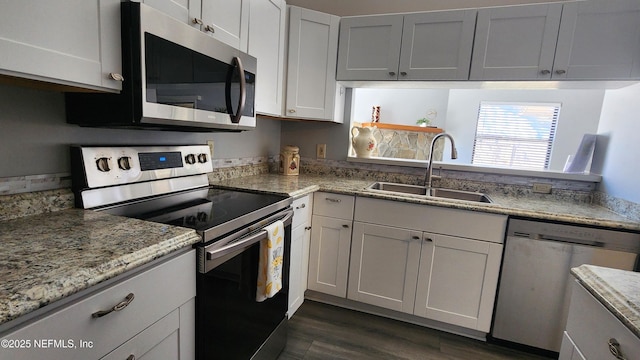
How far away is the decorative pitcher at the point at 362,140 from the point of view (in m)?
2.53

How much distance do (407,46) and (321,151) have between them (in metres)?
1.05

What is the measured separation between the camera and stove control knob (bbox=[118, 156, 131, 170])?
4.17ft

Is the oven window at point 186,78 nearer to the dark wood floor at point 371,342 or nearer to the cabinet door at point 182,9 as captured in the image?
the cabinet door at point 182,9

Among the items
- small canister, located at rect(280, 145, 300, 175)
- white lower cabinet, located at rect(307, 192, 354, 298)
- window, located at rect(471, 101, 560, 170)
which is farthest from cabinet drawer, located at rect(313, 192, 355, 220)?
window, located at rect(471, 101, 560, 170)

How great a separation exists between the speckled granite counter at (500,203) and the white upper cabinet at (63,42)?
0.96m

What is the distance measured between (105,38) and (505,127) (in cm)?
610

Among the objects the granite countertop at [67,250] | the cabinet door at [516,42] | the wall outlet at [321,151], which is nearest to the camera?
the granite countertop at [67,250]

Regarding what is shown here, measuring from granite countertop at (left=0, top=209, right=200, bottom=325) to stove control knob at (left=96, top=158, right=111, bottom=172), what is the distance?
0.18 m

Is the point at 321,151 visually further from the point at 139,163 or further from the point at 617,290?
the point at 617,290

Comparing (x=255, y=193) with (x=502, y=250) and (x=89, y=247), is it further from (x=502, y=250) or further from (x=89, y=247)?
(x=502, y=250)

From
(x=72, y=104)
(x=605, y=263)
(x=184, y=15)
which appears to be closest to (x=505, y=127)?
(x=605, y=263)

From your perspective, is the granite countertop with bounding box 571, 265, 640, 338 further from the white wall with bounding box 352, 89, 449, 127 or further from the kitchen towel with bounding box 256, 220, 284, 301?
the white wall with bounding box 352, 89, 449, 127

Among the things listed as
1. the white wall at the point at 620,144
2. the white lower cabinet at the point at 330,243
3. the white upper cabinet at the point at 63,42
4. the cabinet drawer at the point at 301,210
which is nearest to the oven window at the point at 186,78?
the white upper cabinet at the point at 63,42

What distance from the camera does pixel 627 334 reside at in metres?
0.70
